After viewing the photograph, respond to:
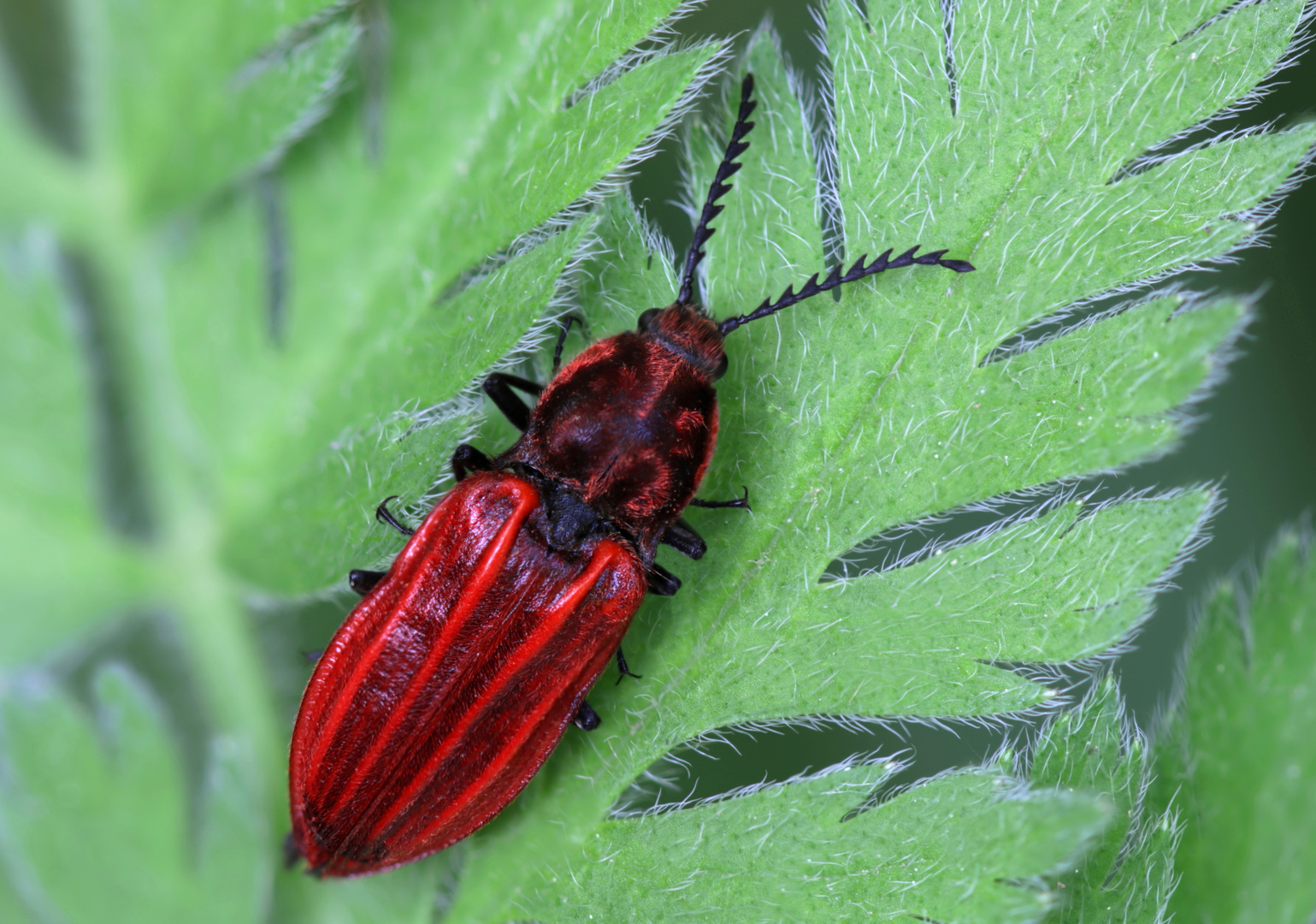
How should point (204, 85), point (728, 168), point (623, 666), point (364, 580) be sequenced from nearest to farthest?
point (728, 168) → point (623, 666) → point (204, 85) → point (364, 580)

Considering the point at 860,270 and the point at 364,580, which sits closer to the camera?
the point at 860,270

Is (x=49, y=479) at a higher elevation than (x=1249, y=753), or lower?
higher

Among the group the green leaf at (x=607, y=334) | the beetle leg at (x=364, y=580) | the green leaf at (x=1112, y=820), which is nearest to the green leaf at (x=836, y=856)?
the green leaf at (x=607, y=334)

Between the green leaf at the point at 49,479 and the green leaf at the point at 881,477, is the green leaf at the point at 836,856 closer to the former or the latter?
the green leaf at the point at 881,477

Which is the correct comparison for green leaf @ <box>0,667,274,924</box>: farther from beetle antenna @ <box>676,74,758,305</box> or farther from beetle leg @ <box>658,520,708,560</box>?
beetle antenna @ <box>676,74,758,305</box>

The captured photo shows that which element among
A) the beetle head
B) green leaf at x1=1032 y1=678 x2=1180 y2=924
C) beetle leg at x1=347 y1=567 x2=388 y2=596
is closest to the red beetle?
the beetle head

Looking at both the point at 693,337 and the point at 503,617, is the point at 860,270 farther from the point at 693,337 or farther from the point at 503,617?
the point at 503,617

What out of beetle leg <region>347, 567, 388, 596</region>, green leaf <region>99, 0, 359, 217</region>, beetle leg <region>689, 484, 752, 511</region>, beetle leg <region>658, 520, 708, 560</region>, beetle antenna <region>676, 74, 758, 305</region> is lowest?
beetle leg <region>658, 520, 708, 560</region>

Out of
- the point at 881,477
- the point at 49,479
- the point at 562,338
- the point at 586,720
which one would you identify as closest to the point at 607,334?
the point at 562,338
